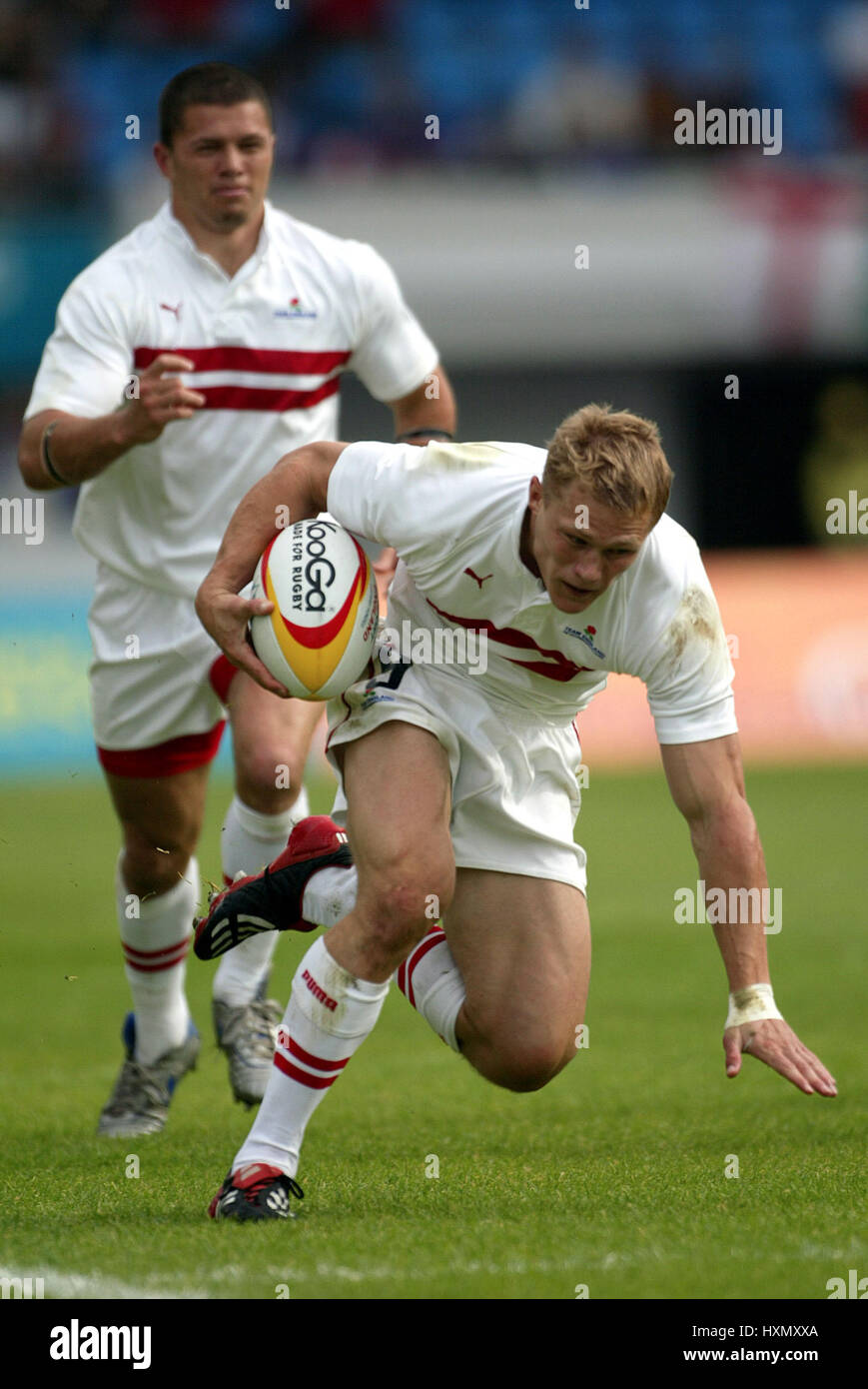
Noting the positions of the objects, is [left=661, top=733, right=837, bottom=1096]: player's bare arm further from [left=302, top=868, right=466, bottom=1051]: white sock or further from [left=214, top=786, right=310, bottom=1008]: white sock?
[left=214, top=786, right=310, bottom=1008]: white sock

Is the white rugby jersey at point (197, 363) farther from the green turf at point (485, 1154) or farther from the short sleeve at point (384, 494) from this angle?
the green turf at point (485, 1154)

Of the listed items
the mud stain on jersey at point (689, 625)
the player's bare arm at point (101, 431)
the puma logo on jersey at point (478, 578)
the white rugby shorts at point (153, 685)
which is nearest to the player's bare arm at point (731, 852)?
the mud stain on jersey at point (689, 625)

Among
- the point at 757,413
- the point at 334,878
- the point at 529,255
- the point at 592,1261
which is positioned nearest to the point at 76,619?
the point at 529,255

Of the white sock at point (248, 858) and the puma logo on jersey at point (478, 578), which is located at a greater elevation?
the puma logo on jersey at point (478, 578)

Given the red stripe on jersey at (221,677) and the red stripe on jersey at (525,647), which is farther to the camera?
the red stripe on jersey at (221,677)

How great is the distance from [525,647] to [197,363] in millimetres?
1775

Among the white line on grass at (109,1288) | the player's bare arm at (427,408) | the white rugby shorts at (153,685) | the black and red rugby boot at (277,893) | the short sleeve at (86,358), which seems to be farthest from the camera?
the player's bare arm at (427,408)

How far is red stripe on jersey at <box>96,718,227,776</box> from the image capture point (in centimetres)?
590

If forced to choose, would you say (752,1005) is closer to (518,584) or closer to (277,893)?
(518,584)

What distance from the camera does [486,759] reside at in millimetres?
4734

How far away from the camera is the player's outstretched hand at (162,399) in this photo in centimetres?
495

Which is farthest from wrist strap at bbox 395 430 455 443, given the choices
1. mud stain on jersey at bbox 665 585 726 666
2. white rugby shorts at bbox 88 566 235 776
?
mud stain on jersey at bbox 665 585 726 666

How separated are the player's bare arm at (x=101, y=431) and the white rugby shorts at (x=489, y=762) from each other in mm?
954
